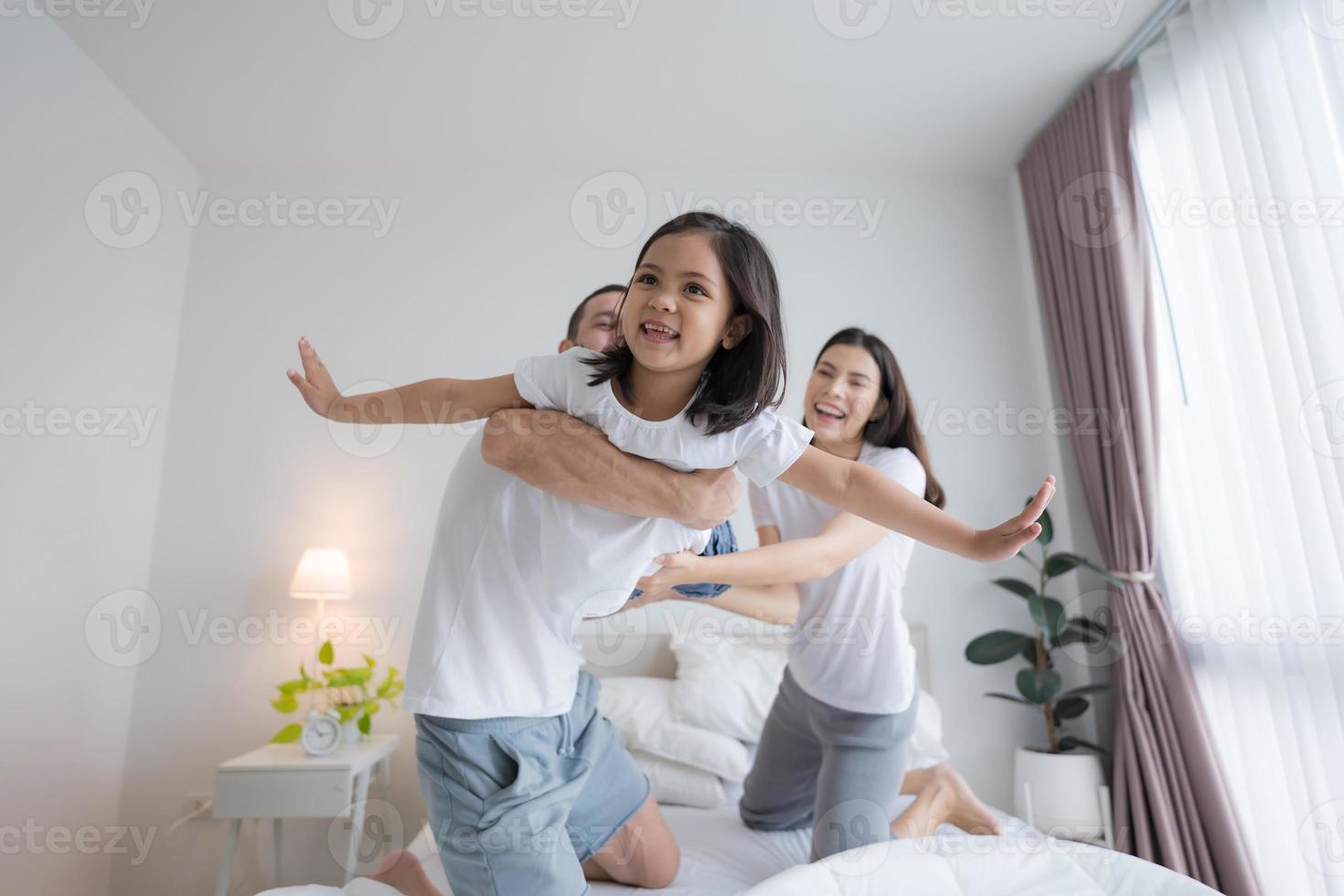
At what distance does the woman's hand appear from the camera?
1.38 meters

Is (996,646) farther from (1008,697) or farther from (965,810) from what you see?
(965,810)

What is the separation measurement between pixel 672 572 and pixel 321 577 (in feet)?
6.04

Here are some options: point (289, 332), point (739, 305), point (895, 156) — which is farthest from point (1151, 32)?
point (289, 332)

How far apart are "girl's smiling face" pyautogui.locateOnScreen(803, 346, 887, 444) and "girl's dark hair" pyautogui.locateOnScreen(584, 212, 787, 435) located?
0.62 meters

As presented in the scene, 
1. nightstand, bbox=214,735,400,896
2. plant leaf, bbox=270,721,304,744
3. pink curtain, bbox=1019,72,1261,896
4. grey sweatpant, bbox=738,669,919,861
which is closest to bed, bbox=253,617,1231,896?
grey sweatpant, bbox=738,669,919,861

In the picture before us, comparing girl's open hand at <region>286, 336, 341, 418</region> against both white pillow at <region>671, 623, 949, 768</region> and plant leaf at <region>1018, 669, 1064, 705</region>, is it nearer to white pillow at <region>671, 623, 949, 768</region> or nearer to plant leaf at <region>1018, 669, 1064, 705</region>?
white pillow at <region>671, 623, 949, 768</region>

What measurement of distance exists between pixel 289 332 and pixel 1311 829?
3.76 metres

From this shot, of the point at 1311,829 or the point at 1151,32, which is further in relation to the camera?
the point at 1151,32

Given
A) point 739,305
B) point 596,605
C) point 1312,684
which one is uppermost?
point 739,305

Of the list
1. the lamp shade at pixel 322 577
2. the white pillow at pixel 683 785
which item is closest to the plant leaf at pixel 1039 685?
the white pillow at pixel 683 785

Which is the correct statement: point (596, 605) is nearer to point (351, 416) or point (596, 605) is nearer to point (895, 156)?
point (351, 416)

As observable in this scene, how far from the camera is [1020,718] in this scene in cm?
299

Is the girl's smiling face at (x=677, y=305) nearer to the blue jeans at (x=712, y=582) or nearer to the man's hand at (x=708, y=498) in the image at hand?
the man's hand at (x=708, y=498)

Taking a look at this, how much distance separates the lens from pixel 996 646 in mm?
2875
